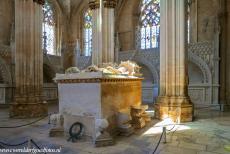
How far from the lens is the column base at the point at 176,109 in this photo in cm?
686

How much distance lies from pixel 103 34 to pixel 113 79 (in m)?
4.81

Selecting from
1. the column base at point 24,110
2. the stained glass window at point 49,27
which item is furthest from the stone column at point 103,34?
the stained glass window at point 49,27

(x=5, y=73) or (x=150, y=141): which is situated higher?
(x=5, y=73)

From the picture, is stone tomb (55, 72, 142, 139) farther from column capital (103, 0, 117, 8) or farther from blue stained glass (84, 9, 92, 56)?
blue stained glass (84, 9, 92, 56)

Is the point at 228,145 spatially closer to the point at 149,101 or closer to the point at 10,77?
the point at 149,101

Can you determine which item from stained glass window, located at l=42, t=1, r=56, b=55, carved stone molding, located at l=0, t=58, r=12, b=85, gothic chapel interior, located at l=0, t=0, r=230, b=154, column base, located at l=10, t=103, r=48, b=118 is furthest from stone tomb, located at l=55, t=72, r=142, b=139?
stained glass window, located at l=42, t=1, r=56, b=55

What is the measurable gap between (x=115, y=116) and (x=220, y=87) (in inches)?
325

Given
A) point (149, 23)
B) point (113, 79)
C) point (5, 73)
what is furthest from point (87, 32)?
point (113, 79)

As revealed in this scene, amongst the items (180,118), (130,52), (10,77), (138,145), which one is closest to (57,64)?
(10,77)

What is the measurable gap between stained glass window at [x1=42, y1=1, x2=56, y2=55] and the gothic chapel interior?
0.08 m

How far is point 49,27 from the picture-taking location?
18.1m

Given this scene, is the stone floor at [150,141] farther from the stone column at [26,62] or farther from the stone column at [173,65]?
the stone column at [26,62]

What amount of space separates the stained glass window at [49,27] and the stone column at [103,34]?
8.98 meters

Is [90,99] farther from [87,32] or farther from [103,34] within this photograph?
[87,32]
